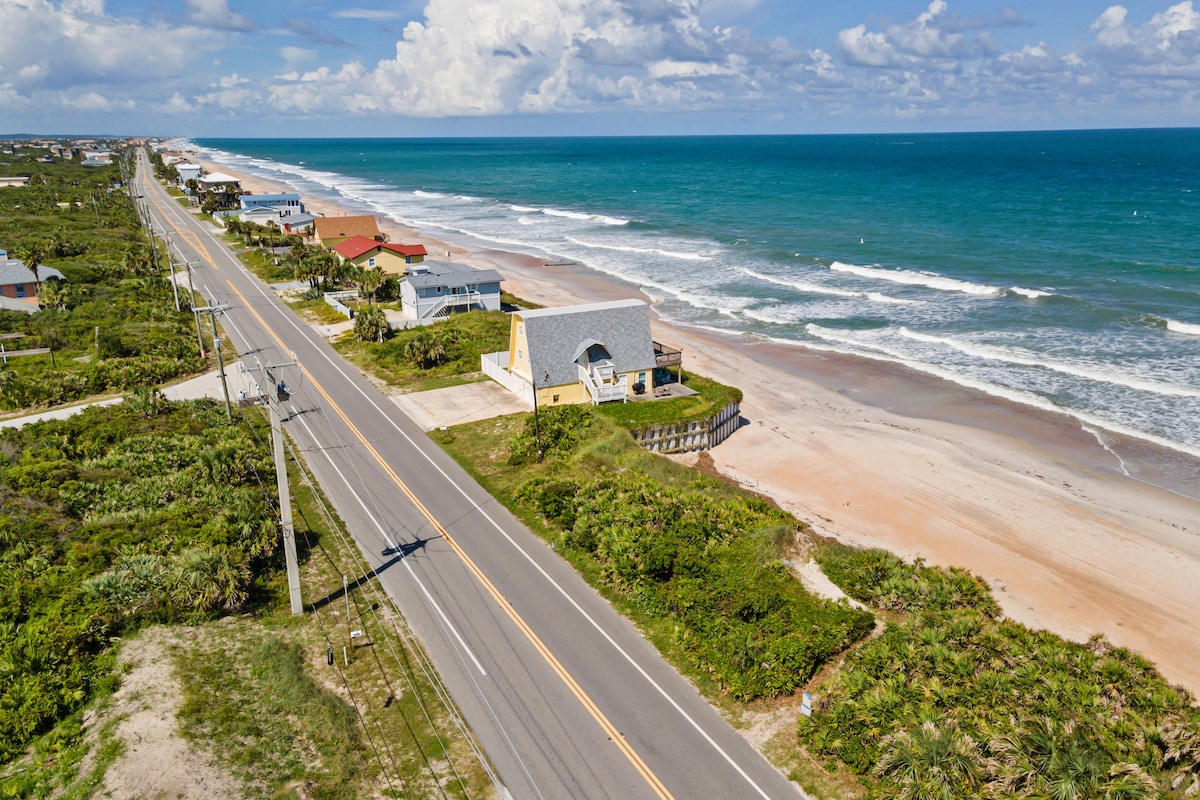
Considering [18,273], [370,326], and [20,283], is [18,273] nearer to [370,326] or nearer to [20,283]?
[20,283]

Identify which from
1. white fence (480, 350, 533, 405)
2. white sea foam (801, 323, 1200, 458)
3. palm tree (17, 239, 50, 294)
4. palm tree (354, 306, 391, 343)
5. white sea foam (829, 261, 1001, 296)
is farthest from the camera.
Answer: white sea foam (829, 261, 1001, 296)

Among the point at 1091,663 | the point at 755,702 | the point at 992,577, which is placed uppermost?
the point at 1091,663

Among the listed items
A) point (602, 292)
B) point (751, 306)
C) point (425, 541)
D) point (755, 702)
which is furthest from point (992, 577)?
point (602, 292)

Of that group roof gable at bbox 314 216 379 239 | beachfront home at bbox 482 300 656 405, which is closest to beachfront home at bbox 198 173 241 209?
roof gable at bbox 314 216 379 239

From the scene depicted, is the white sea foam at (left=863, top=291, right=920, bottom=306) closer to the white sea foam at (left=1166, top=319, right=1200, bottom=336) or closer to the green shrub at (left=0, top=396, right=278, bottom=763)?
the white sea foam at (left=1166, top=319, right=1200, bottom=336)

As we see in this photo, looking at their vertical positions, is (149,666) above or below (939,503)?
above

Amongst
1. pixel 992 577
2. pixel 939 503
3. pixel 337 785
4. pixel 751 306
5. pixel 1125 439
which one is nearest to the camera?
pixel 337 785

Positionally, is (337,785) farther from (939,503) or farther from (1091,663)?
(939,503)
